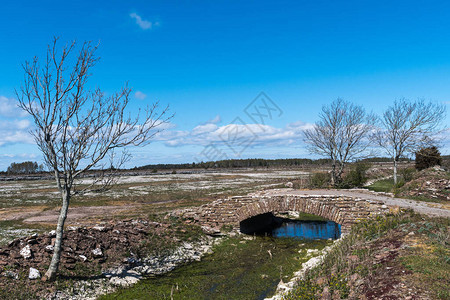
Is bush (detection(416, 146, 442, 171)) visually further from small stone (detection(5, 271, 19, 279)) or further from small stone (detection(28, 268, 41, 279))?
small stone (detection(5, 271, 19, 279))

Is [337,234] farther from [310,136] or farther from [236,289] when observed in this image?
[310,136]

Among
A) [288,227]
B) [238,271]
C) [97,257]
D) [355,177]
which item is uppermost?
[355,177]

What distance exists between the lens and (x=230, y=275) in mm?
10828

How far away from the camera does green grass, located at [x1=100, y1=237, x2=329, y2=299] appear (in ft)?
30.5

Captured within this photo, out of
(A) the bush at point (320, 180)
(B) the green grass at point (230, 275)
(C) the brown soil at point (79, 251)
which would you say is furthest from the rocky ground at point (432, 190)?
(C) the brown soil at point (79, 251)

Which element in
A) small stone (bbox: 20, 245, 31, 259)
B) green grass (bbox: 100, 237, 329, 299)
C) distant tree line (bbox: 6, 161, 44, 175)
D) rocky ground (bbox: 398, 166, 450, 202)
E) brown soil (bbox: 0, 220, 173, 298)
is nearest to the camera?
brown soil (bbox: 0, 220, 173, 298)

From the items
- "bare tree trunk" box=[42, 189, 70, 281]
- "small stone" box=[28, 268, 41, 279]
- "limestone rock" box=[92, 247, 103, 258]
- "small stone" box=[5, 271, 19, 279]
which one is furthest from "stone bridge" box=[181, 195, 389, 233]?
"small stone" box=[5, 271, 19, 279]

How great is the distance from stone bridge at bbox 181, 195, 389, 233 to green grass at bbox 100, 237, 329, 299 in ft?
5.52

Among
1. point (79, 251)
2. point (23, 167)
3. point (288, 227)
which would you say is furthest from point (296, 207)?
point (23, 167)

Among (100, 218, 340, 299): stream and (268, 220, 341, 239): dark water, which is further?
(268, 220, 341, 239): dark water

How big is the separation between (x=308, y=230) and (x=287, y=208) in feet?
15.0

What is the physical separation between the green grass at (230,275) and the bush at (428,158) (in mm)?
27915

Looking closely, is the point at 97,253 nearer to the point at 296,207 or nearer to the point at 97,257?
the point at 97,257

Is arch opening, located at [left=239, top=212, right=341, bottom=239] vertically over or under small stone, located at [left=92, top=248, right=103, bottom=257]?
under
